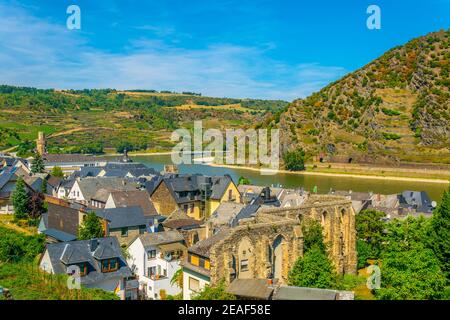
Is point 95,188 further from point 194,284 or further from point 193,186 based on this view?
point 194,284

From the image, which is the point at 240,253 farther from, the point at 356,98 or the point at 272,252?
the point at 356,98

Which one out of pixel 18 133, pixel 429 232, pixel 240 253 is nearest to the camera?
pixel 240 253

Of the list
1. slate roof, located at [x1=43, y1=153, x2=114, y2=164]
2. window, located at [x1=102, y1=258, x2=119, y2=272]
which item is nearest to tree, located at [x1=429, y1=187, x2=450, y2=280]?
window, located at [x1=102, y1=258, x2=119, y2=272]

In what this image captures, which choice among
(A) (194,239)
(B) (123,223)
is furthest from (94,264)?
(B) (123,223)

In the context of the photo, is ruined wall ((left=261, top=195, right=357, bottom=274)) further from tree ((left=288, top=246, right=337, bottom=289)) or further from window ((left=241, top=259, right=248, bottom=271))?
window ((left=241, top=259, right=248, bottom=271))

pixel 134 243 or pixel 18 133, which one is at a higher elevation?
pixel 18 133

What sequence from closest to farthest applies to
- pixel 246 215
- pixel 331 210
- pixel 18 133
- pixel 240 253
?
pixel 240 253, pixel 331 210, pixel 246 215, pixel 18 133
